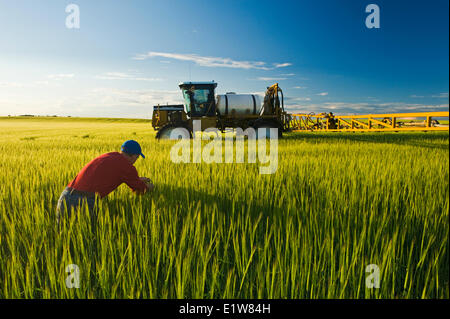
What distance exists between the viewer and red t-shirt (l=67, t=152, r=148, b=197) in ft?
7.57

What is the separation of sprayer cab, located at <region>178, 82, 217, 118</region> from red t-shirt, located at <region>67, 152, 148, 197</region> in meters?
9.10

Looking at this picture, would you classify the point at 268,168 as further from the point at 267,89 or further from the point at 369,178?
the point at 267,89

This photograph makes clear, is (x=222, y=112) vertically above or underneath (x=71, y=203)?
above

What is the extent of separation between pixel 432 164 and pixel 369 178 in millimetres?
1574

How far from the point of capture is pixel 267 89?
12.5 metres

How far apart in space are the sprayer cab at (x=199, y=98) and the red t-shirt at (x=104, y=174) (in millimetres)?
9098

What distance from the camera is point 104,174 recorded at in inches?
92.0

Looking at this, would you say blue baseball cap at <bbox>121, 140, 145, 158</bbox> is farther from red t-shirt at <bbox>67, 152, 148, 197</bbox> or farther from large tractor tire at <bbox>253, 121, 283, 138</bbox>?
large tractor tire at <bbox>253, 121, 283, 138</bbox>

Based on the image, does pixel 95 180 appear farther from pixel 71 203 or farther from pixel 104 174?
pixel 71 203

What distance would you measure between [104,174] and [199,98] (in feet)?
30.8

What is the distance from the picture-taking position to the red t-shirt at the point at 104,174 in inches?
90.8

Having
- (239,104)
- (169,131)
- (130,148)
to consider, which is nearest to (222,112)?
(239,104)
